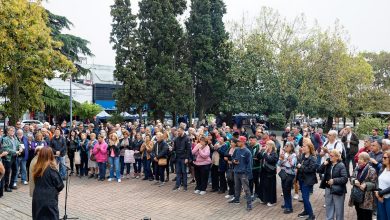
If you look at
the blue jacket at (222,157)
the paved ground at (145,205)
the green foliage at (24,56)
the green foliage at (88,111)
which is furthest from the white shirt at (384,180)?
the green foliage at (88,111)

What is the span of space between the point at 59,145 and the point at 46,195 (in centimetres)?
777

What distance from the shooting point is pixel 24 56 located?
668 inches

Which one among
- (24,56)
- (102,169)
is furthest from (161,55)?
(102,169)

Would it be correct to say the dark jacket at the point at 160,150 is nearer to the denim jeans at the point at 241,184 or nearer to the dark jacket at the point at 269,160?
Result: the denim jeans at the point at 241,184

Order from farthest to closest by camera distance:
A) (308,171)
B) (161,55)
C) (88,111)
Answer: (88,111) → (161,55) → (308,171)

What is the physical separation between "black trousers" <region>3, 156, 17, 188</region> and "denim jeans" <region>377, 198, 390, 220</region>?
10416 millimetres

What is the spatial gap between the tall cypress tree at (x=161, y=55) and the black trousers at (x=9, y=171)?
15440mm

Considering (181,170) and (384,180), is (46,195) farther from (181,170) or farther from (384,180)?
(181,170)

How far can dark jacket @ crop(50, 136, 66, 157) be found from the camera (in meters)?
13.9

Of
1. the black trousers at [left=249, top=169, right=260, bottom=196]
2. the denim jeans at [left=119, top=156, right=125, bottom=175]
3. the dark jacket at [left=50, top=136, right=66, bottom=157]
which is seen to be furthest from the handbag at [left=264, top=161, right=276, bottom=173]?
the dark jacket at [left=50, top=136, right=66, bottom=157]

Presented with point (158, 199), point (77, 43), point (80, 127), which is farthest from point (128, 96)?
point (158, 199)

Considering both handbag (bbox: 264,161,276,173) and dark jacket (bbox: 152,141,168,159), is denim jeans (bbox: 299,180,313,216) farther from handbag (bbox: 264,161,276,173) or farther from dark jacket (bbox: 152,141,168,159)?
dark jacket (bbox: 152,141,168,159)

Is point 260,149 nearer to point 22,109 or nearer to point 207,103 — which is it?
point 22,109

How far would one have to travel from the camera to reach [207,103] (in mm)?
33375
